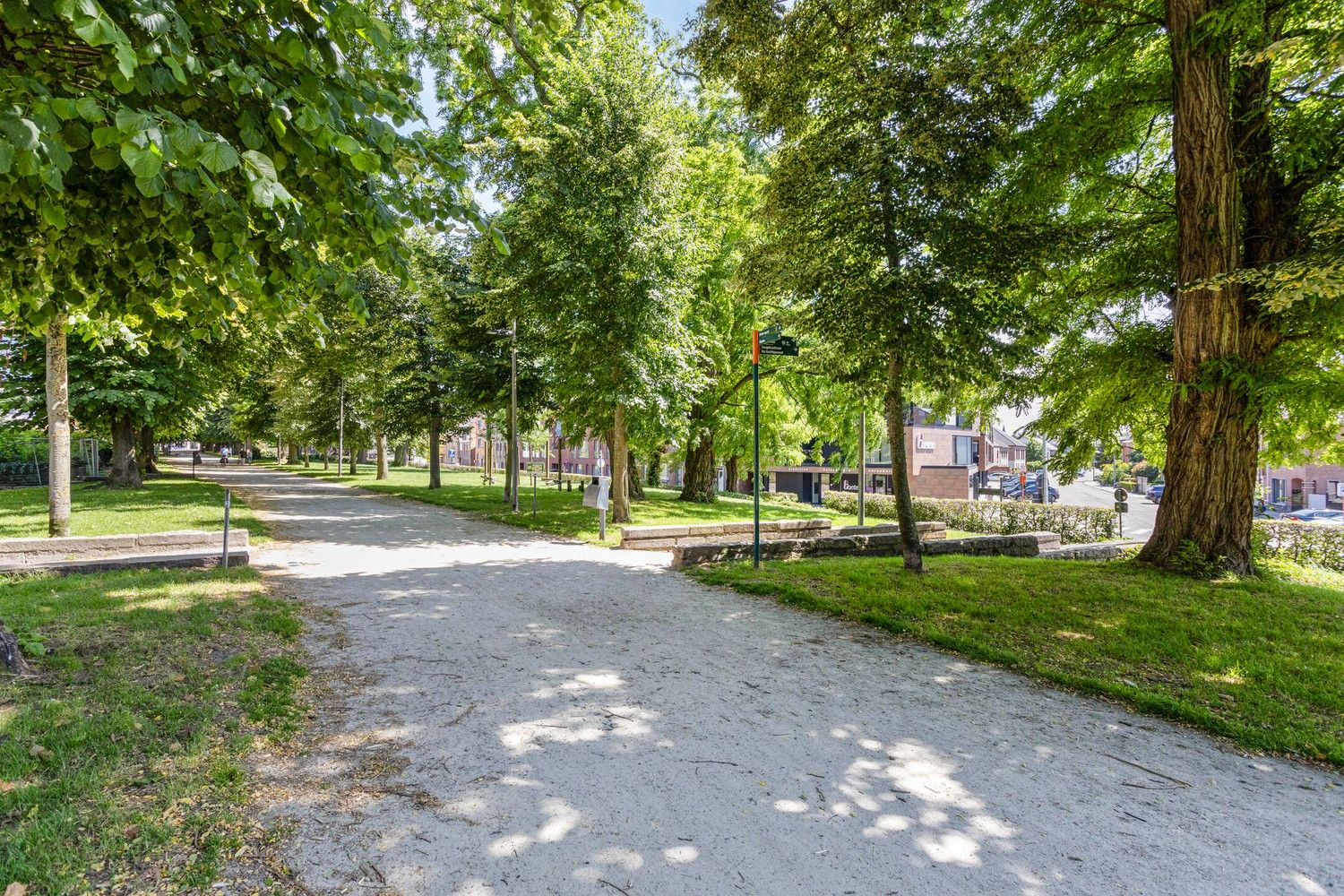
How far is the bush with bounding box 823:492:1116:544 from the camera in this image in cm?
1966

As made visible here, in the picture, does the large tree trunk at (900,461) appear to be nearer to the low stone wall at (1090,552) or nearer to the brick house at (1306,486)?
the low stone wall at (1090,552)

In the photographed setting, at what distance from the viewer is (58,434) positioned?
10188 mm

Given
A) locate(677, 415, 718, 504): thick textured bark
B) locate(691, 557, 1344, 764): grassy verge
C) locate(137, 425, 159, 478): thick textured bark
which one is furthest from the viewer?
locate(137, 425, 159, 478): thick textured bark

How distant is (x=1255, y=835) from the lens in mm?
3148

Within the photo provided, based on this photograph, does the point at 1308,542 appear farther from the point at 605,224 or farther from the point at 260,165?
the point at 260,165

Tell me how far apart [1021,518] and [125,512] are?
81.0 ft

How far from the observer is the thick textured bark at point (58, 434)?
392 inches

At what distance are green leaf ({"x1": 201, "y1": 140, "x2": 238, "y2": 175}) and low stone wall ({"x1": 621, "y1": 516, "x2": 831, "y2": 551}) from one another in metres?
9.84

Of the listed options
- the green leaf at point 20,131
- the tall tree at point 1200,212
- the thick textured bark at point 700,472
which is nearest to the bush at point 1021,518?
the thick textured bark at point 700,472

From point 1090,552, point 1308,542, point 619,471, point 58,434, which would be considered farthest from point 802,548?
point 1308,542

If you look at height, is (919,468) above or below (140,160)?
below

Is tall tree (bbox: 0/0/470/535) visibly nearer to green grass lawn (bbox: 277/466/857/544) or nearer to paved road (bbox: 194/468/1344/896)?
paved road (bbox: 194/468/1344/896)

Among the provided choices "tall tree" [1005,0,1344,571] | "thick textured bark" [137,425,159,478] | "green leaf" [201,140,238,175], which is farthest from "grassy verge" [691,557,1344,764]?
"thick textured bark" [137,425,159,478]

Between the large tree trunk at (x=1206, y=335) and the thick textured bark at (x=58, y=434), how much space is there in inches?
638
